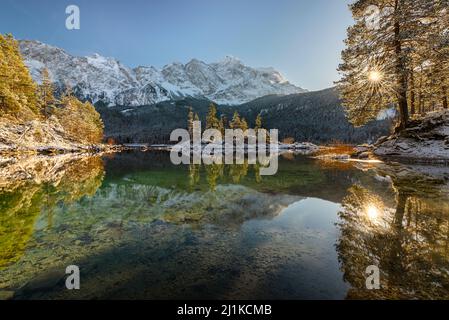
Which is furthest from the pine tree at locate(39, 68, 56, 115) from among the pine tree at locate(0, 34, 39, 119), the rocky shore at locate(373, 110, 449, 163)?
the rocky shore at locate(373, 110, 449, 163)

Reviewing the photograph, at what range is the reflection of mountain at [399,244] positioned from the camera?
3779mm

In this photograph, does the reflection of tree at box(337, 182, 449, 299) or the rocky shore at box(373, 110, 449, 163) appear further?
the rocky shore at box(373, 110, 449, 163)

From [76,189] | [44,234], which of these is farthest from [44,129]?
[44,234]

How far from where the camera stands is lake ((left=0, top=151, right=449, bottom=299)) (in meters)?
3.94

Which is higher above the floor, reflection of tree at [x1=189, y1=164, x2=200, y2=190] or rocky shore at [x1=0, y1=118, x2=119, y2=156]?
rocky shore at [x1=0, y1=118, x2=119, y2=156]

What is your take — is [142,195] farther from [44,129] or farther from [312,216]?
[44,129]

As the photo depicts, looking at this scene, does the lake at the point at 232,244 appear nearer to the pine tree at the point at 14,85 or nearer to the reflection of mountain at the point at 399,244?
the reflection of mountain at the point at 399,244

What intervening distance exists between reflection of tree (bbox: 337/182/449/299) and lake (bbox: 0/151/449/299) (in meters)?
0.02

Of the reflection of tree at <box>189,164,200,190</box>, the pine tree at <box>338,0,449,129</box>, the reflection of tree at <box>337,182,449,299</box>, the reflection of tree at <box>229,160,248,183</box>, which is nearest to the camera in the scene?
the reflection of tree at <box>337,182,449,299</box>

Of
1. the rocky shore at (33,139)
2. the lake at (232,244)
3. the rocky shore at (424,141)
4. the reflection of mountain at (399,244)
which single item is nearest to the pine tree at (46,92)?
the rocky shore at (33,139)

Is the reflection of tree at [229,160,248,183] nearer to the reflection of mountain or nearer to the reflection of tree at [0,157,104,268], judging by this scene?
the reflection of mountain

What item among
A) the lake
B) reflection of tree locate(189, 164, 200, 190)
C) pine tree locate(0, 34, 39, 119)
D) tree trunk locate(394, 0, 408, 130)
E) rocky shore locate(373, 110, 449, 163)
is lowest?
the lake

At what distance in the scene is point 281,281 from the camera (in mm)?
4105

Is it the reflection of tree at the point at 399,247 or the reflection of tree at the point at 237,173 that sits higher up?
the reflection of tree at the point at 237,173
